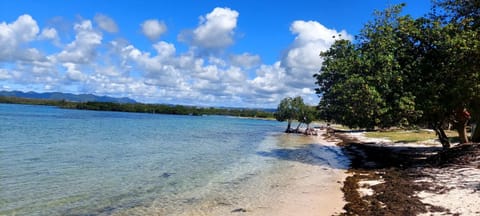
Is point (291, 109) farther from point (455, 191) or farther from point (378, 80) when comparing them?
point (455, 191)

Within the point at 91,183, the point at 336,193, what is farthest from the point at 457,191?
the point at 91,183

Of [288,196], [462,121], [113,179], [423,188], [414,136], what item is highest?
[462,121]

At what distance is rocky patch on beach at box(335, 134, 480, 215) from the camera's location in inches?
551

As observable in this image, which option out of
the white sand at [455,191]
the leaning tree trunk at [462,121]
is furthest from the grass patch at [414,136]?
the white sand at [455,191]

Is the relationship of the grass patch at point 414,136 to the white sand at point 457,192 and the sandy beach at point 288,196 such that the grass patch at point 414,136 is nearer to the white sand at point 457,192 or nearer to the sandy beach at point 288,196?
the sandy beach at point 288,196

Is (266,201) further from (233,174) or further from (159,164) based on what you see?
(159,164)

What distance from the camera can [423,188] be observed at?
17.5 m

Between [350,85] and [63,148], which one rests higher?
[350,85]

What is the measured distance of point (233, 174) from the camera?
2489 cm

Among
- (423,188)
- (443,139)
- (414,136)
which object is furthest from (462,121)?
(414,136)

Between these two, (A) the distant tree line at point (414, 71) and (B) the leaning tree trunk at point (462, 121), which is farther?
(B) the leaning tree trunk at point (462, 121)

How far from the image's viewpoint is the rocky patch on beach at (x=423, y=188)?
45.9 feet

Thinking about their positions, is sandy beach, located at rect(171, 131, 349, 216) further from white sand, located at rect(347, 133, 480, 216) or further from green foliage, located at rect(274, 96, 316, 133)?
green foliage, located at rect(274, 96, 316, 133)

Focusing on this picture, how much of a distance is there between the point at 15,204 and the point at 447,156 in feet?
79.4
